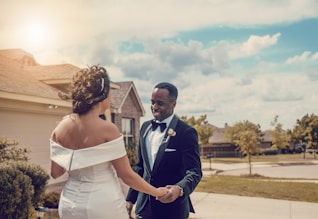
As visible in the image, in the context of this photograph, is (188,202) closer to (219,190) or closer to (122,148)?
(122,148)

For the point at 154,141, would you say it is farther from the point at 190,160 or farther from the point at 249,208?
the point at 249,208

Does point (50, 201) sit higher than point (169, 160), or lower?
lower

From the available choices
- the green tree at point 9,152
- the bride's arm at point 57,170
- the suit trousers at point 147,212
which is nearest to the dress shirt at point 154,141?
the suit trousers at point 147,212

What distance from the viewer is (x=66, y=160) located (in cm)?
229

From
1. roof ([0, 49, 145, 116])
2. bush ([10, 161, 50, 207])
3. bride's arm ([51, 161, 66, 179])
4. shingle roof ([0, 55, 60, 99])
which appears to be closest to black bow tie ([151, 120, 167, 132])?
bride's arm ([51, 161, 66, 179])

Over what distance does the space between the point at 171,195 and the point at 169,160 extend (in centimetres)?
35

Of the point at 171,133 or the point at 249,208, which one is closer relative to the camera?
the point at 171,133

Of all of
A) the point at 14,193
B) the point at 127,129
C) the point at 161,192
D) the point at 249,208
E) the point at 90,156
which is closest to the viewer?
the point at 90,156

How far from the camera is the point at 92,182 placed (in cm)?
228

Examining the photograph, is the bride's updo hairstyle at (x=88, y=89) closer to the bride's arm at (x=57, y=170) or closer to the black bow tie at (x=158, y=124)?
the bride's arm at (x=57, y=170)

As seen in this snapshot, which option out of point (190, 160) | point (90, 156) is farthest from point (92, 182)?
point (190, 160)

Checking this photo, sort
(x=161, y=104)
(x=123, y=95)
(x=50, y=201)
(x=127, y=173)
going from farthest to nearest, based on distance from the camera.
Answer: (x=123, y=95) → (x=50, y=201) → (x=161, y=104) → (x=127, y=173)

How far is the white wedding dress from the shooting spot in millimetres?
2238

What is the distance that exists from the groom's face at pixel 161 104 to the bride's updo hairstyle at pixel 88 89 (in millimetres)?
782
